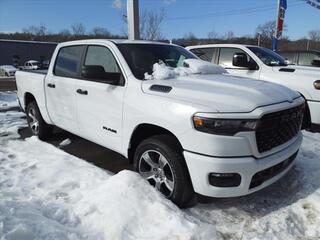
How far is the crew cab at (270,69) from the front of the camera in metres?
6.03

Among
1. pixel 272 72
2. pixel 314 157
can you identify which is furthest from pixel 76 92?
pixel 272 72

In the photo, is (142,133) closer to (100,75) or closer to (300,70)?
(100,75)

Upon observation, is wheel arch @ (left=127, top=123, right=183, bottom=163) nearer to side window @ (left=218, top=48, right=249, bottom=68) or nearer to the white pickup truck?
the white pickup truck

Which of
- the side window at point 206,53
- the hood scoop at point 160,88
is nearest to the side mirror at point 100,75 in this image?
the hood scoop at point 160,88

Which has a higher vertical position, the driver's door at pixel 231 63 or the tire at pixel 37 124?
the driver's door at pixel 231 63

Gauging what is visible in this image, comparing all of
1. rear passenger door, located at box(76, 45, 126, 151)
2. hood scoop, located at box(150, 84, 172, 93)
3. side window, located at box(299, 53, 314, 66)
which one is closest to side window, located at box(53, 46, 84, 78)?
rear passenger door, located at box(76, 45, 126, 151)

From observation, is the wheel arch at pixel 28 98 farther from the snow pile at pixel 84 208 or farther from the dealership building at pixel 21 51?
the dealership building at pixel 21 51

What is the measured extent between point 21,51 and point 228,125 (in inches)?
2080

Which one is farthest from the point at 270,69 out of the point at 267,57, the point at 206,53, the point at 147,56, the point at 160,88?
the point at 160,88

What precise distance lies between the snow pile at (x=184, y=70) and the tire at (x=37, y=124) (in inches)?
114

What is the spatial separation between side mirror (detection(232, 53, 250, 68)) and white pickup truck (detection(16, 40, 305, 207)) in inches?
83.9

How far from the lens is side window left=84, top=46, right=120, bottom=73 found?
4.20 m

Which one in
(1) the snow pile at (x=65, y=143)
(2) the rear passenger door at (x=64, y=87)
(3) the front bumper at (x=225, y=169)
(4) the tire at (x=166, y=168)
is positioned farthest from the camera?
(1) the snow pile at (x=65, y=143)

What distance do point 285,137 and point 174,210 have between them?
136cm
